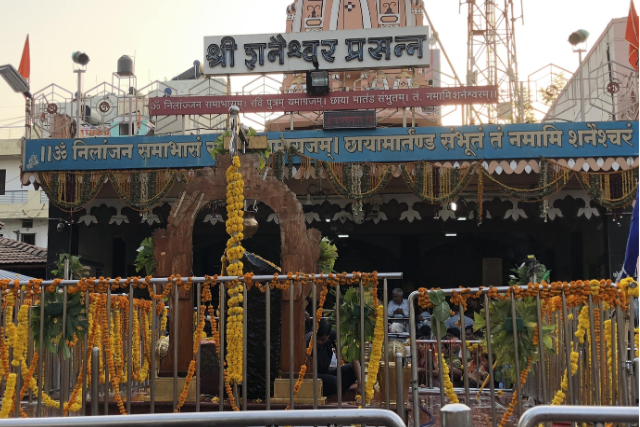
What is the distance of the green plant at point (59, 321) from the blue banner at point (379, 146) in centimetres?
958

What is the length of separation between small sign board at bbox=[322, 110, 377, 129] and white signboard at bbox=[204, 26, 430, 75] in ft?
6.08

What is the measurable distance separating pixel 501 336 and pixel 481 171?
10092mm

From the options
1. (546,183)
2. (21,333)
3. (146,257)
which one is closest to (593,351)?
(21,333)

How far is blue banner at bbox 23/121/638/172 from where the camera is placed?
14961 millimetres

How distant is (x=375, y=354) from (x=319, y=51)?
42.4 ft

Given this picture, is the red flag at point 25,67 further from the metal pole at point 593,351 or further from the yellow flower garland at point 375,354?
the metal pole at point 593,351

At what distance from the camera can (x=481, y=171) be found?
15.0m

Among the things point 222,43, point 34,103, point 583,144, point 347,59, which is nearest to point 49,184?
point 34,103

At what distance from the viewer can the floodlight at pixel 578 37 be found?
16.4 metres

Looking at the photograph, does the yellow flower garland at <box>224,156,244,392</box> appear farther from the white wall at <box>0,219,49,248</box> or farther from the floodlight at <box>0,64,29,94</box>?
the white wall at <box>0,219,49,248</box>

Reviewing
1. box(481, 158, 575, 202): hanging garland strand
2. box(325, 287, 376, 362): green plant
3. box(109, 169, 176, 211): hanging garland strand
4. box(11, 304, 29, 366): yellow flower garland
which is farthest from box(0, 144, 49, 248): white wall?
box(325, 287, 376, 362): green plant

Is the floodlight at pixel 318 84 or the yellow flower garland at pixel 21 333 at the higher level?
the floodlight at pixel 318 84

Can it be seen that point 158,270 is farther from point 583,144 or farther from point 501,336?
point 583,144

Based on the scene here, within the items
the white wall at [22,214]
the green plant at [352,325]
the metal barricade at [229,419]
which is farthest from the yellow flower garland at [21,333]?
the white wall at [22,214]
